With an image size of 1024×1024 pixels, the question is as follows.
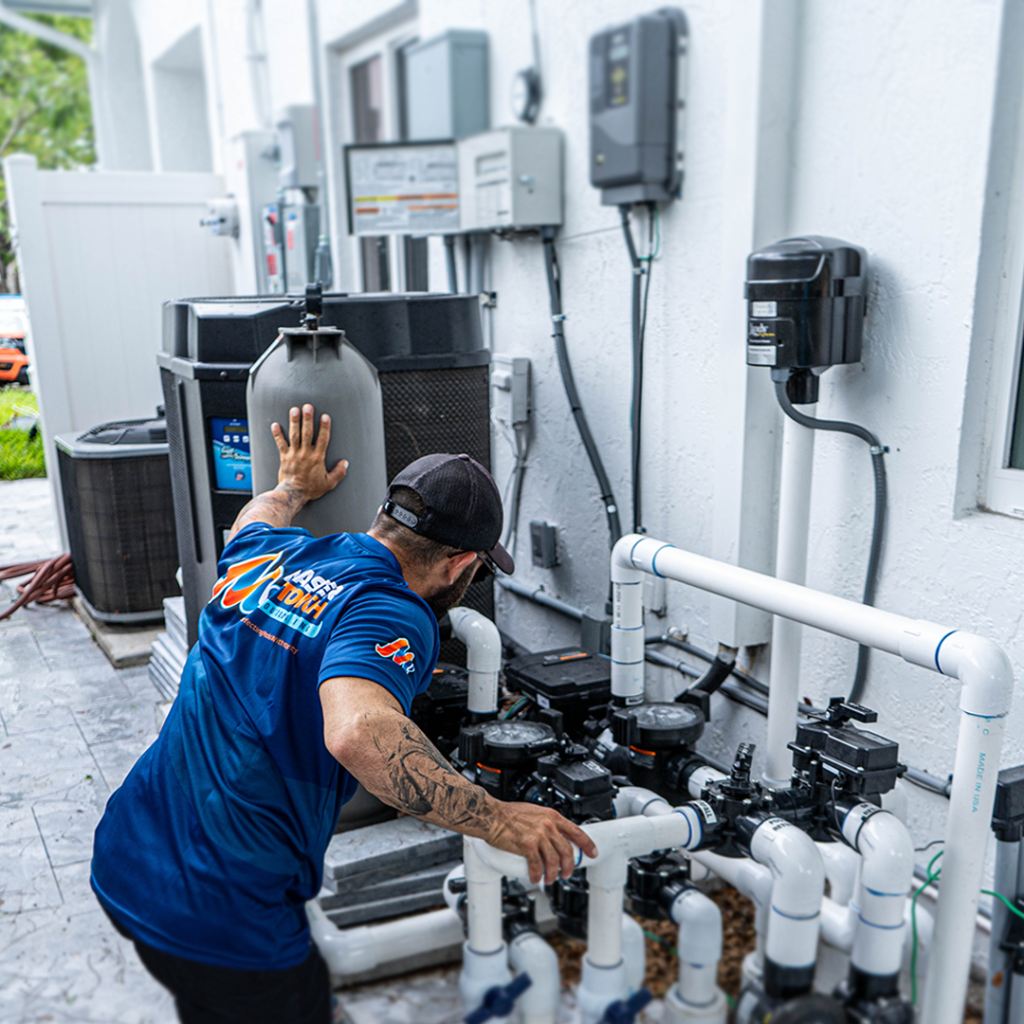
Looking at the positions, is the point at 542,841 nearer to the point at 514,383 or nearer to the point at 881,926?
the point at 881,926

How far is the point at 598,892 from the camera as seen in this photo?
1.24 meters

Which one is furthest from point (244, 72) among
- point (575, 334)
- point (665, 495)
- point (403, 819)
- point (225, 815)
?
point (225, 815)

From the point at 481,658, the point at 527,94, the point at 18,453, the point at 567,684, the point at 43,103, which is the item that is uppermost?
the point at 43,103

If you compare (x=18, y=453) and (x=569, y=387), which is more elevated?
(x=569, y=387)

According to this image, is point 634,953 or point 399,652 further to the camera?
point 399,652

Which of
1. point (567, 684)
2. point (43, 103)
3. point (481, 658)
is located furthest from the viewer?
point (43, 103)

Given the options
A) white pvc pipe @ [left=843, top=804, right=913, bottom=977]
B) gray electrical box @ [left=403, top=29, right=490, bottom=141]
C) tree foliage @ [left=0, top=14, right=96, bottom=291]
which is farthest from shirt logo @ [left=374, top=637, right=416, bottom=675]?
tree foliage @ [left=0, top=14, right=96, bottom=291]

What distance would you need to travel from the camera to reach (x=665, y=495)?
3.29 m

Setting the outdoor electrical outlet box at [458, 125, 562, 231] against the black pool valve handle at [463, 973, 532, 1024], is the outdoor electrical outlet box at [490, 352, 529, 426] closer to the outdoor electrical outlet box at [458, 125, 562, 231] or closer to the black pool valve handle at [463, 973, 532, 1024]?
the outdoor electrical outlet box at [458, 125, 562, 231]

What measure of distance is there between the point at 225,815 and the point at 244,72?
617 centimetres

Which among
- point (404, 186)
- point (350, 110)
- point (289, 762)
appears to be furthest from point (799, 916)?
point (350, 110)

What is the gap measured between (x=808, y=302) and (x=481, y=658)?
1.19 metres

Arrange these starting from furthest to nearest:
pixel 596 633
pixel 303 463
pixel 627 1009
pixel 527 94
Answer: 1. pixel 527 94
2. pixel 596 633
3. pixel 303 463
4. pixel 627 1009

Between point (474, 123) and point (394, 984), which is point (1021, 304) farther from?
point (474, 123)
